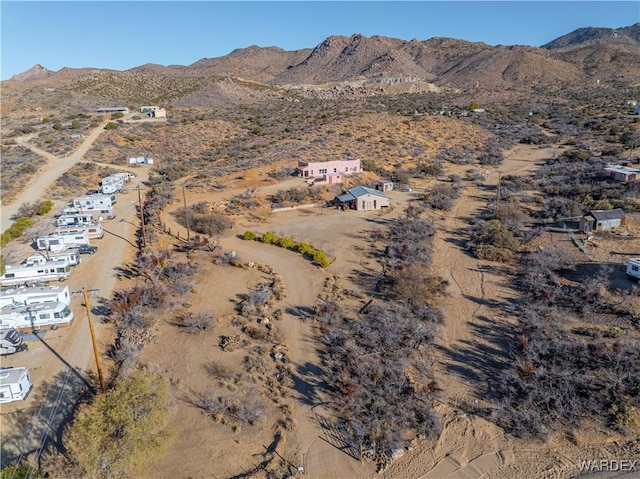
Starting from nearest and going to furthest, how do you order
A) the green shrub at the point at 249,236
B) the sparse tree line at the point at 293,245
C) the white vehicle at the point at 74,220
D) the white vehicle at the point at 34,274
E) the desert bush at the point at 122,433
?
the desert bush at the point at 122,433
the white vehicle at the point at 34,274
the sparse tree line at the point at 293,245
the green shrub at the point at 249,236
the white vehicle at the point at 74,220

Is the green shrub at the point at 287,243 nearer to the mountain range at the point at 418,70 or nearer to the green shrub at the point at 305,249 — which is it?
the green shrub at the point at 305,249

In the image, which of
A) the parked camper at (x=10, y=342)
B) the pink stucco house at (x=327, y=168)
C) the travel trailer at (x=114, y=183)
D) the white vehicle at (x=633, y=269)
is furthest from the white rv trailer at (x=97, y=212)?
the white vehicle at (x=633, y=269)

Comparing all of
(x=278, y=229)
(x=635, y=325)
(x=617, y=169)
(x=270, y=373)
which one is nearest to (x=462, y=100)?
(x=617, y=169)

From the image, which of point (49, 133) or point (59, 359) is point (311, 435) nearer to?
point (59, 359)

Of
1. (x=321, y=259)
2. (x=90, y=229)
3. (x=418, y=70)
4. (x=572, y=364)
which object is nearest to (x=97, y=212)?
(x=90, y=229)

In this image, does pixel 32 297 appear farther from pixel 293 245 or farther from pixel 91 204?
pixel 91 204

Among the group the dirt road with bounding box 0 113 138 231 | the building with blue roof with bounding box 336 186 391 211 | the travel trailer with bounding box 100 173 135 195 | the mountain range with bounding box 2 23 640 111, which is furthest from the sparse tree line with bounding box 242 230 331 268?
the mountain range with bounding box 2 23 640 111
